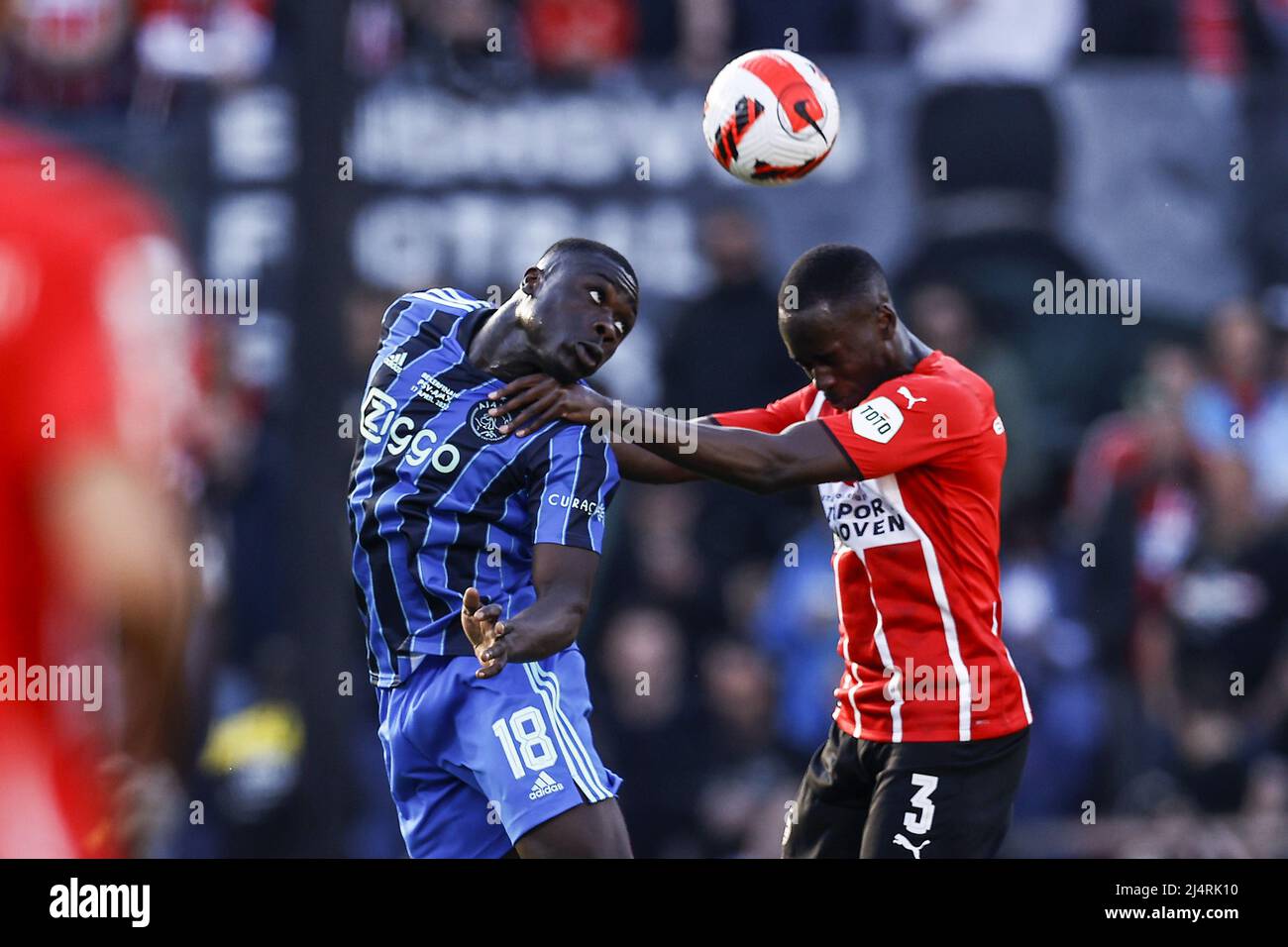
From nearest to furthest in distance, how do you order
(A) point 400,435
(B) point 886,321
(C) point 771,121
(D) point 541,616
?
(D) point 541,616 → (A) point 400,435 → (B) point 886,321 → (C) point 771,121

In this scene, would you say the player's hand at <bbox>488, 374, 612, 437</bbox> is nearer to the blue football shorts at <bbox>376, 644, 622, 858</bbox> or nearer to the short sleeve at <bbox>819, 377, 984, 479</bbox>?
the blue football shorts at <bbox>376, 644, 622, 858</bbox>

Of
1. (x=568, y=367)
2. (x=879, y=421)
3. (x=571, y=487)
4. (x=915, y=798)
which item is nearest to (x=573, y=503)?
(x=571, y=487)

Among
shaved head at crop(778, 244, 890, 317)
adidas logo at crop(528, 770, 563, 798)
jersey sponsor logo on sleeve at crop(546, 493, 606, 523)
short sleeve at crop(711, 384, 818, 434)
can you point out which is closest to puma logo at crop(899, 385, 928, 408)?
shaved head at crop(778, 244, 890, 317)

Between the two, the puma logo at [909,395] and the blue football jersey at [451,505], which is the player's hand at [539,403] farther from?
the puma logo at [909,395]

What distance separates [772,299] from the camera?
929 centimetres

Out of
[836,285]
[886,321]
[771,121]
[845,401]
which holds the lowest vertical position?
[845,401]

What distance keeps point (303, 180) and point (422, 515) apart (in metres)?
2.97

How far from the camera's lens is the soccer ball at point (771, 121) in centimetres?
616

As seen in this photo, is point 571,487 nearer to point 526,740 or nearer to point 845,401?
point 526,740

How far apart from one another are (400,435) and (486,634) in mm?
763

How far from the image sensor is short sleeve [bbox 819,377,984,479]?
219 inches

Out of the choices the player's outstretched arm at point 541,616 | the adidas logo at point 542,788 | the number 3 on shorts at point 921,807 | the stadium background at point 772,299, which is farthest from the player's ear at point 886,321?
the stadium background at point 772,299

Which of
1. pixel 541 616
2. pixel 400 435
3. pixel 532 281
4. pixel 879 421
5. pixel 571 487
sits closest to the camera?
pixel 541 616
